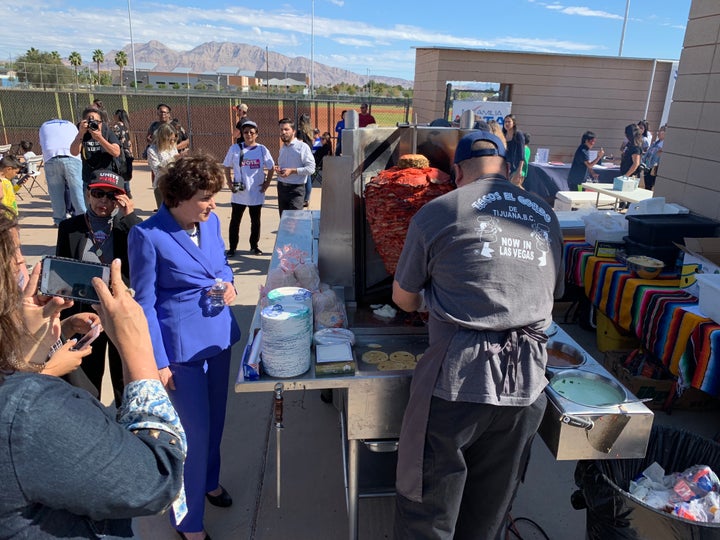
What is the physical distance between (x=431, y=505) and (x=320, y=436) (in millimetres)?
1611

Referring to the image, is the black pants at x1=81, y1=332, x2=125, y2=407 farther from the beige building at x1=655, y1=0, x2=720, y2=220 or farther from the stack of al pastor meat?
the beige building at x1=655, y1=0, x2=720, y2=220

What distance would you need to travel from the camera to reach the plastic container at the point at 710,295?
9.72 ft

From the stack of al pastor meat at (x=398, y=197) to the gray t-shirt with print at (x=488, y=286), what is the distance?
503mm

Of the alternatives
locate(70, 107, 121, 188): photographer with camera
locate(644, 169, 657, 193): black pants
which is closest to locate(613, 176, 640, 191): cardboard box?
locate(644, 169, 657, 193): black pants

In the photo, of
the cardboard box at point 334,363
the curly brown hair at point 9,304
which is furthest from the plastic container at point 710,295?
the curly brown hair at point 9,304

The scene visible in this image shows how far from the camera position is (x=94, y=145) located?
6.79 metres

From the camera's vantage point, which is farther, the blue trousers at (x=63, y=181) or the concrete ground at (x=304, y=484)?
the blue trousers at (x=63, y=181)

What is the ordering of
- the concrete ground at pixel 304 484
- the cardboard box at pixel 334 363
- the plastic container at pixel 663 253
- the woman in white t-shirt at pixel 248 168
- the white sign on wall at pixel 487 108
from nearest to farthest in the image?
1. the cardboard box at pixel 334 363
2. the concrete ground at pixel 304 484
3. the plastic container at pixel 663 253
4. the woman in white t-shirt at pixel 248 168
5. the white sign on wall at pixel 487 108

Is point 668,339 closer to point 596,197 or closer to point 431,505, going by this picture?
point 431,505

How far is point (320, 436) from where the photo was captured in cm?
332

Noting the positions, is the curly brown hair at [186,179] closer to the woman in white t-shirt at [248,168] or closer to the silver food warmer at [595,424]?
the silver food warmer at [595,424]

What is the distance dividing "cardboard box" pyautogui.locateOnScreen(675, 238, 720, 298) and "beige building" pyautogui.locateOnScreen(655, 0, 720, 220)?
0.85 metres

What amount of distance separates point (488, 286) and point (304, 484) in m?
1.88

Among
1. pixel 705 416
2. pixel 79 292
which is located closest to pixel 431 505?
pixel 79 292
